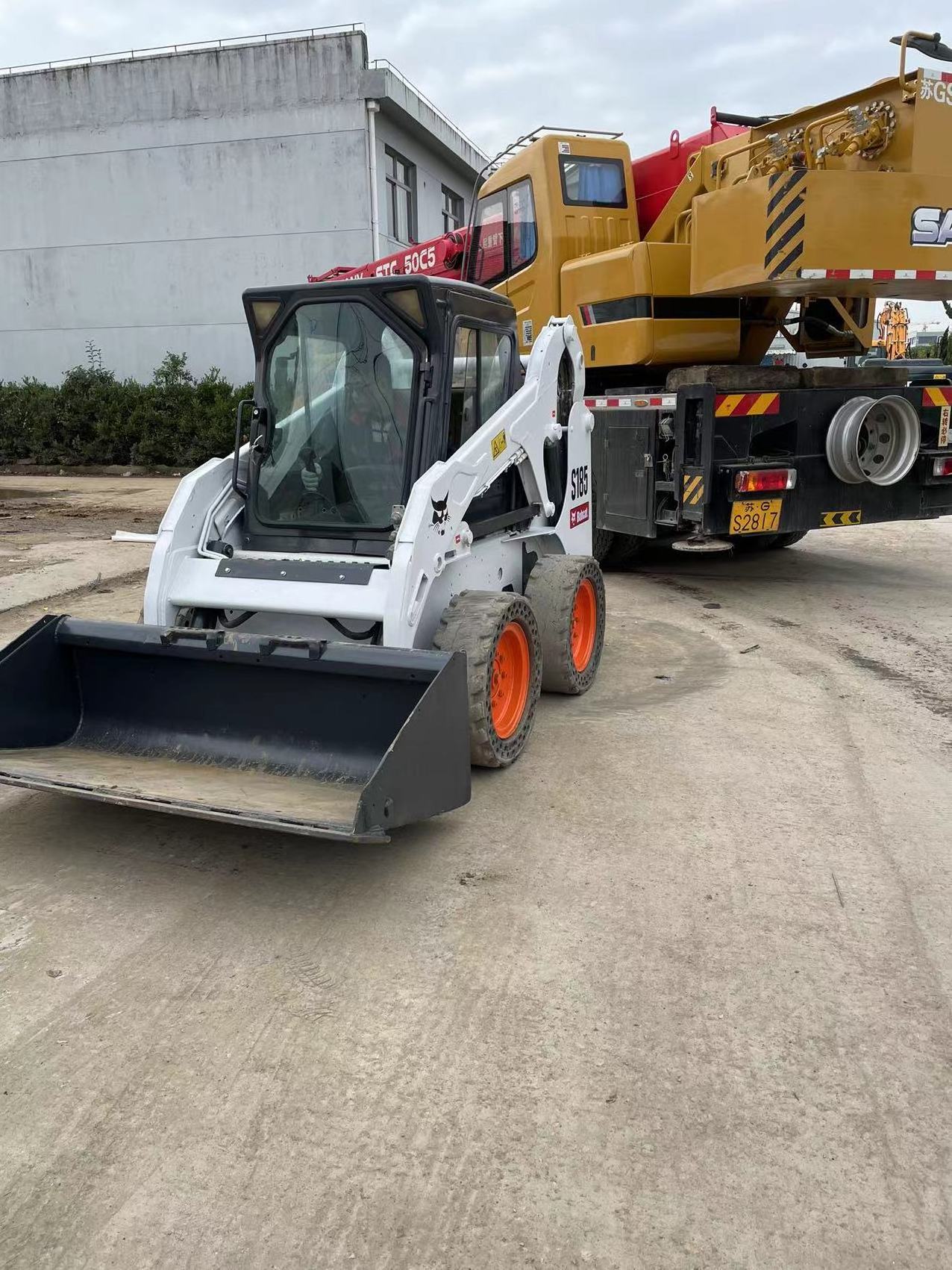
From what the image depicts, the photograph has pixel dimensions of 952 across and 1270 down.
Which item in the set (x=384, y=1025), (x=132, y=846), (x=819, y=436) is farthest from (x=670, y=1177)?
(x=819, y=436)

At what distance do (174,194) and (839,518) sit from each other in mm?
15635

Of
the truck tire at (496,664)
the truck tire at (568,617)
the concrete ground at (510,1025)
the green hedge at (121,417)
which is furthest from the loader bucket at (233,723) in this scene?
the green hedge at (121,417)

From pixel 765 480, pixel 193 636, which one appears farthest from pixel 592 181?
pixel 193 636

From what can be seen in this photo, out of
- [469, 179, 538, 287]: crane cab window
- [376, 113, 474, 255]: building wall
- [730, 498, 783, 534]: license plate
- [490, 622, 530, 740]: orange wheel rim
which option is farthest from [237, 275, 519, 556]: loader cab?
[376, 113, 474, 255]: building wall

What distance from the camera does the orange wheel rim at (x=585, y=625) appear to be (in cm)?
594

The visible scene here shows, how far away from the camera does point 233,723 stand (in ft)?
14.2

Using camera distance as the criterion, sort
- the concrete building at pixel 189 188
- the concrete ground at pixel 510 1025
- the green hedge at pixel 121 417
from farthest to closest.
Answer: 1. the green hedge at pixel 121 417
2. the concrete building at pixel 189 188
3. the concrete ground at pixel 510 1025

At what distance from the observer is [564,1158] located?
239 centimetres

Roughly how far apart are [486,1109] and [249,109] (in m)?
19.5

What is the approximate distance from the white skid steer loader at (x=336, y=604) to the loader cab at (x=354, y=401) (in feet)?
0.03

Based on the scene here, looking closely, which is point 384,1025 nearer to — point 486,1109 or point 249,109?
point 486,1109

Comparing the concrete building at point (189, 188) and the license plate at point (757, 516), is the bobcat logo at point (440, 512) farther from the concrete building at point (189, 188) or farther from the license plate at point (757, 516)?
the concrete building at point (189, 188)

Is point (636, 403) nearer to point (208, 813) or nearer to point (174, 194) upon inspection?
point (208, 813)

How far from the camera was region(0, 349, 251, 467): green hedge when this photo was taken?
18.9 metres
